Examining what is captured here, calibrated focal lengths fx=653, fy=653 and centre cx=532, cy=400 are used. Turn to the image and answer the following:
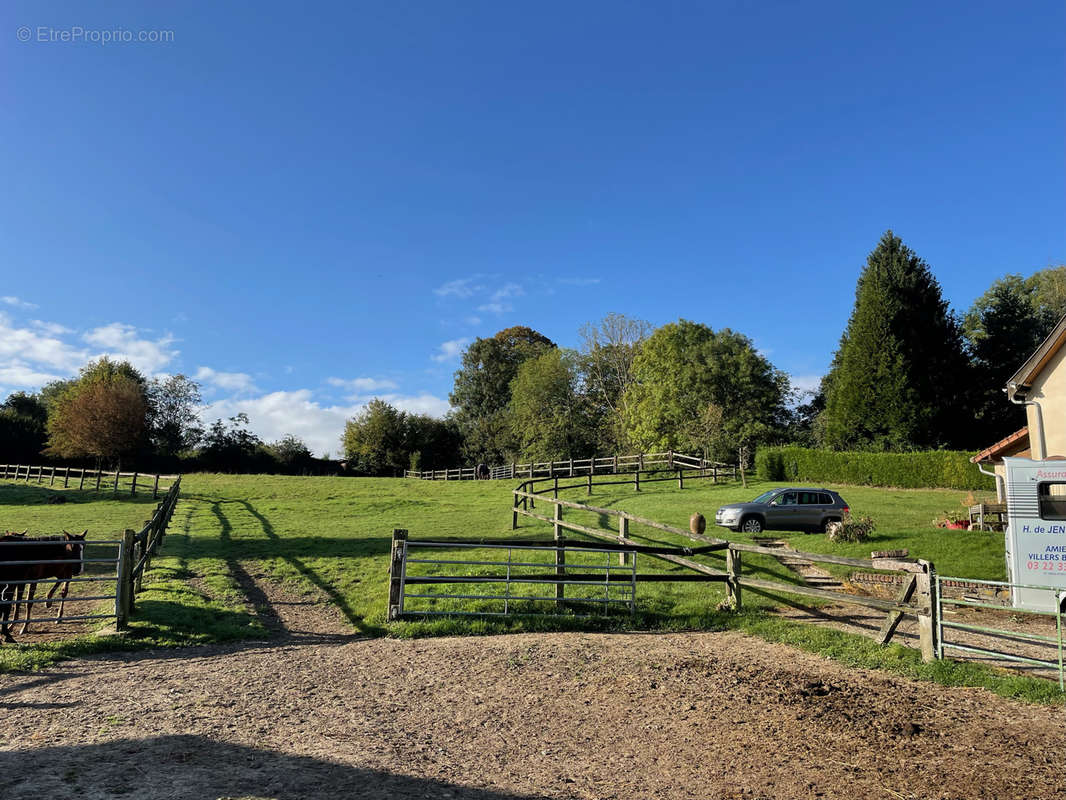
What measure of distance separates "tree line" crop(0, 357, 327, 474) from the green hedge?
4101 cm

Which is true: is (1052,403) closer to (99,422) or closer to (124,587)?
(124,587)

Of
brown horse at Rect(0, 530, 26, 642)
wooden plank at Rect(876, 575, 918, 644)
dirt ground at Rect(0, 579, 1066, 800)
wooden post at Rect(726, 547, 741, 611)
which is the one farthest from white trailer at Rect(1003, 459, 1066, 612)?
brown horse at Rect(0, 530, 26, 642)

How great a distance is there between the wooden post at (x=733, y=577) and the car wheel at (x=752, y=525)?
8331mm

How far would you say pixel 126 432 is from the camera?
1847 inches

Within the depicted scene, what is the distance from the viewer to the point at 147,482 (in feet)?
124

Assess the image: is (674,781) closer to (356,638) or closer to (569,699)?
(569,699)

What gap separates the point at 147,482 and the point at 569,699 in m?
38.9

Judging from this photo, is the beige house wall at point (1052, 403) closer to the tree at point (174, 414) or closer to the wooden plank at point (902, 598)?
the wooden plank at point (902, 598)

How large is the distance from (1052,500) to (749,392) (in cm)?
3904

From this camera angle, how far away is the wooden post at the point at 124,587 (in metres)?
8.50

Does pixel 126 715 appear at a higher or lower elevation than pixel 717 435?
lower

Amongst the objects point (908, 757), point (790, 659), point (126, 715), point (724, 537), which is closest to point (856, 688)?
point (790, 659)

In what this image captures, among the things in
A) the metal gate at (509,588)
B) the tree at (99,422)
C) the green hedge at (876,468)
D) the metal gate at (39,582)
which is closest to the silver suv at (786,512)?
the metal gate at (509,588)

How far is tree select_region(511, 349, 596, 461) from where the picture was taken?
5306 cm
